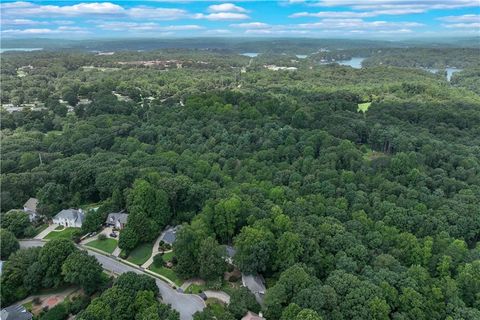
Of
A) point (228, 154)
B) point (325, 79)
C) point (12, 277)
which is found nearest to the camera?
point (12, 277)

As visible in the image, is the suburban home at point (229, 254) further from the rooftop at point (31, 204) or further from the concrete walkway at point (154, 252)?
the rooftop at point (31, 204)

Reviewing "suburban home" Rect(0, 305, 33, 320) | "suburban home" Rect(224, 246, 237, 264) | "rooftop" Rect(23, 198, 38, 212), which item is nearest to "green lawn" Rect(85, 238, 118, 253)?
"suburban home" Rect(0, 305, 33, 320)

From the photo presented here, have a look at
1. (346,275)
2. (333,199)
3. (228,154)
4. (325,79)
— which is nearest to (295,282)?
(346,275)

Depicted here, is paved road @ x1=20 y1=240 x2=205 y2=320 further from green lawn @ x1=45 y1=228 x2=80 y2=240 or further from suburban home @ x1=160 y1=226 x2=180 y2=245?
green lawn @ x1=45 y1=228 x2=80 y2=240

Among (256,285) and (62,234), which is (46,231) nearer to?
(62,234)

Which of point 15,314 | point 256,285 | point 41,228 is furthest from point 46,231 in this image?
point 256,285

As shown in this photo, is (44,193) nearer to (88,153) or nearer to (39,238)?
(39,238)
